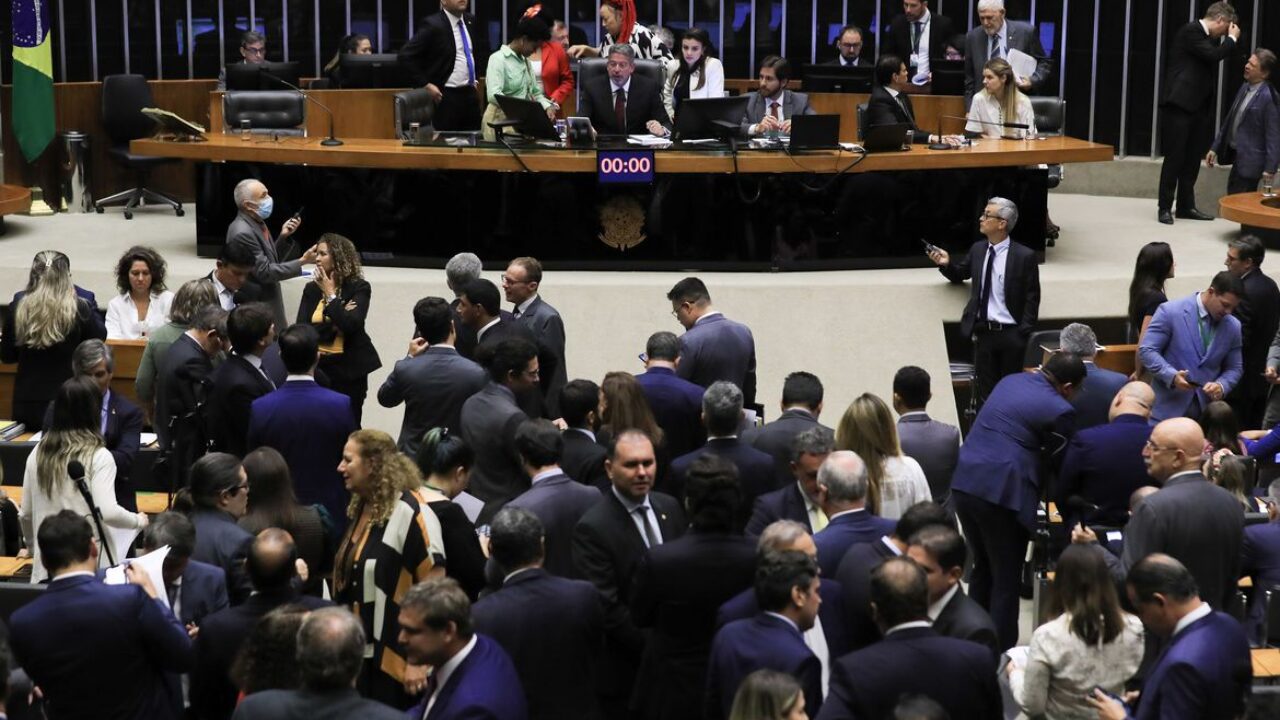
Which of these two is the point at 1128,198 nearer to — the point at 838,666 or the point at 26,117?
the point at 26,117

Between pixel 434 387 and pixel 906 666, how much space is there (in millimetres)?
3161

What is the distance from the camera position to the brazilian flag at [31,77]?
1428 cm

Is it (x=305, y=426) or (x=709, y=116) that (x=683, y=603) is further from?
(x=709, y=116)

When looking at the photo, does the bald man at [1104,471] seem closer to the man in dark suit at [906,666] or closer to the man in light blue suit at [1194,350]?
the man in light blue suit at [1194,350]

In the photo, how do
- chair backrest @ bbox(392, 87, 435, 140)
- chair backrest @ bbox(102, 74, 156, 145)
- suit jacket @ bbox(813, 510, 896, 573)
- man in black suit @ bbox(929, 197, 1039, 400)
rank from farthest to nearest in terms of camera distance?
chair backrest @ bbox(102, 74, 156, 145) → chair backrest @ bbox(392, 87, 435, 140) → man in black suit @ bbox(929, 197, 1039, 400) → suit jacket @ bbox(813, 510, 896, 573)

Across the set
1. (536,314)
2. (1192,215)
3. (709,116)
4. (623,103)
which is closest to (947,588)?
(536,314)

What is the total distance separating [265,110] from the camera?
41.9 ft

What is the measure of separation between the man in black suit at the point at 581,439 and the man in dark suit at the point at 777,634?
5.22ft

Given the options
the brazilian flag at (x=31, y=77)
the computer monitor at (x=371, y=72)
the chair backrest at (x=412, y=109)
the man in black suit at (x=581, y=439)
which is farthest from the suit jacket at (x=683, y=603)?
the brazilian flag at (x=31, y=77)

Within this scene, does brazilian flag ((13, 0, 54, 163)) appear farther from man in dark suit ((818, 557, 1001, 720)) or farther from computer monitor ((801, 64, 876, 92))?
man in dark suit ((818, 557, 1001, 720))

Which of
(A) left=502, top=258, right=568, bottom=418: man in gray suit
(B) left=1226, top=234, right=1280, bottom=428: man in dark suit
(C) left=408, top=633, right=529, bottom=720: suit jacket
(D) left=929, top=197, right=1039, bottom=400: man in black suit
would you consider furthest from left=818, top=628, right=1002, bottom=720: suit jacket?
(D) left=929, top=197, right=1039, bottom=400: man in black suit

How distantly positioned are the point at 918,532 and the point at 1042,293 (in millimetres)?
6453

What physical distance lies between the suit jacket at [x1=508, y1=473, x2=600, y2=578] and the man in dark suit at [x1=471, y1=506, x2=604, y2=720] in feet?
2.24

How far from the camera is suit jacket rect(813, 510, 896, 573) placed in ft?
18.0
